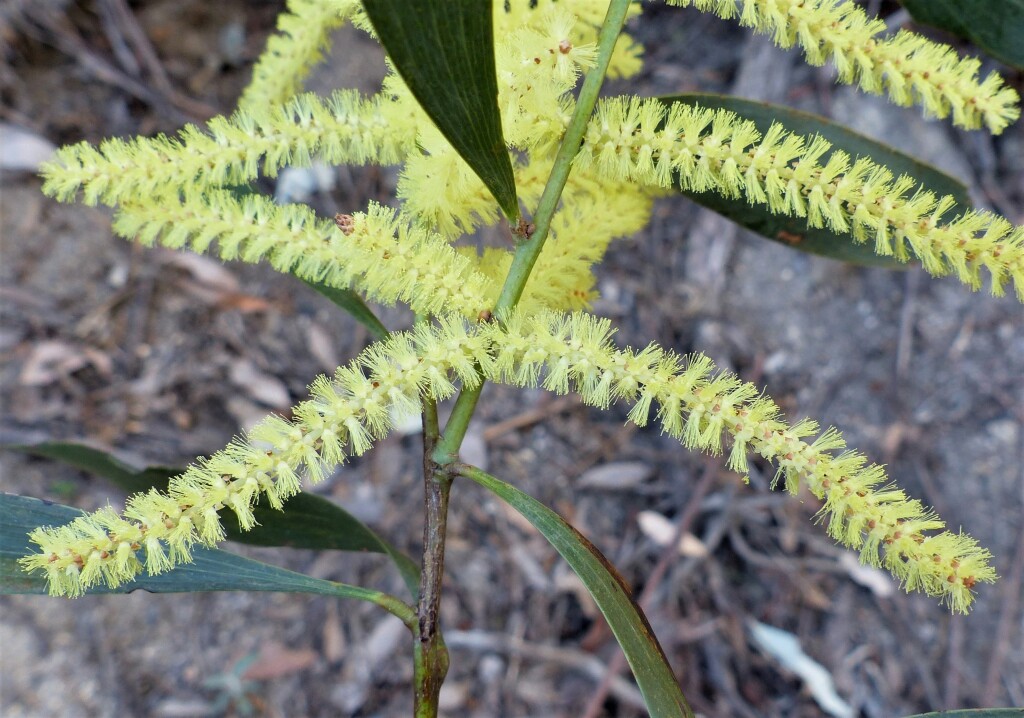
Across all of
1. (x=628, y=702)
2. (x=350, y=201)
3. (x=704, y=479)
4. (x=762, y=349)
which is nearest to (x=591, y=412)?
(x=704, y=479)

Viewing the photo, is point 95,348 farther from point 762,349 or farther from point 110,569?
point 762,349

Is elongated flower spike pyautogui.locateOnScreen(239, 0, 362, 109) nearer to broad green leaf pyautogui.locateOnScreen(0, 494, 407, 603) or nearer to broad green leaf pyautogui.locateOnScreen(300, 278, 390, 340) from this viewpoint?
broad green leaf pyautogui.locateOnScreen(300, 278, 390, 340)

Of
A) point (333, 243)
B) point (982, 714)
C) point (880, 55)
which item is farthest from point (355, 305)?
point (982, 714)

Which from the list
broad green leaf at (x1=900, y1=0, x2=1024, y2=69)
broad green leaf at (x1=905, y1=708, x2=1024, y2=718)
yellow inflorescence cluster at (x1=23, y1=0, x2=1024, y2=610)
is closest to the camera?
yellow inflorescence cluster at (x1=23, y1=0, x2=1024, y2=610)

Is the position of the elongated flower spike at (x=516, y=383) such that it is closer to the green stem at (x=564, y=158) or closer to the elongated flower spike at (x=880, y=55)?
the green stem at (x=564, y=158)

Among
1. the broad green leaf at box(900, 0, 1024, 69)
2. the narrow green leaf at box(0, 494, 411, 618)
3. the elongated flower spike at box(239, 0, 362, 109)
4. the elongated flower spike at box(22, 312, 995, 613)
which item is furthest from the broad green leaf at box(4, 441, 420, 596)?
the broad green leaf at box(900, 0, 1024, 69)

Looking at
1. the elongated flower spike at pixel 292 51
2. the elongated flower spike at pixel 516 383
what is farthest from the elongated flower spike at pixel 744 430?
the elongated flower spike at pixel 292 51
